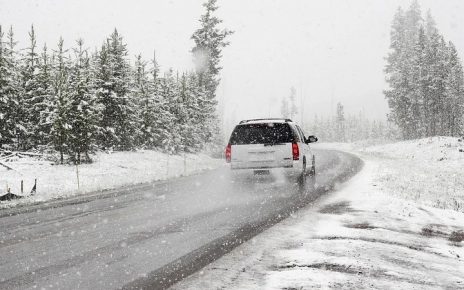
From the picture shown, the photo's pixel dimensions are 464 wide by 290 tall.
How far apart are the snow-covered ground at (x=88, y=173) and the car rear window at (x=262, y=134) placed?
486cm

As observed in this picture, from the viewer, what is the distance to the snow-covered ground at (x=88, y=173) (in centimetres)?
1639

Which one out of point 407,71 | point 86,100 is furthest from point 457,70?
point 86,100

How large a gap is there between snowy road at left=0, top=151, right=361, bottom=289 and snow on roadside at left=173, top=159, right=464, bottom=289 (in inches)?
16.7

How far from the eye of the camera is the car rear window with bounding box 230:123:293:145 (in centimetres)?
1397

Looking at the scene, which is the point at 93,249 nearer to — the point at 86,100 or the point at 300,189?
the point at 300,189

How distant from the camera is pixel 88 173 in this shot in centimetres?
2312

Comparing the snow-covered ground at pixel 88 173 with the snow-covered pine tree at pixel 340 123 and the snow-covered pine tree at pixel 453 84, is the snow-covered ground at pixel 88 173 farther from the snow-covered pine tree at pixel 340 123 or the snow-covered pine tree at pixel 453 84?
the snow-covered pine tree at pixel 340 123

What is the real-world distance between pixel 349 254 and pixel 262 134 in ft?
27.7

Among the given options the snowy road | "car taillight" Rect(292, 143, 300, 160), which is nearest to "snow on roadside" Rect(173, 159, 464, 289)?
the snowy road

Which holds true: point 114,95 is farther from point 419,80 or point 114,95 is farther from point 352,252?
point 419,80

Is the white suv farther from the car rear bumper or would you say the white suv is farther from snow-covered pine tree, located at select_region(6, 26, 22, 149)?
snow-covered pine tree, located at select_region(6, 26, 22, 149)

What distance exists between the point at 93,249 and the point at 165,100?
30240mm

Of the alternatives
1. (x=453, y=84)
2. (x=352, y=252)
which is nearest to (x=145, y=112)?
(x=352, y=252)

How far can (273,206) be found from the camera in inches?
397
